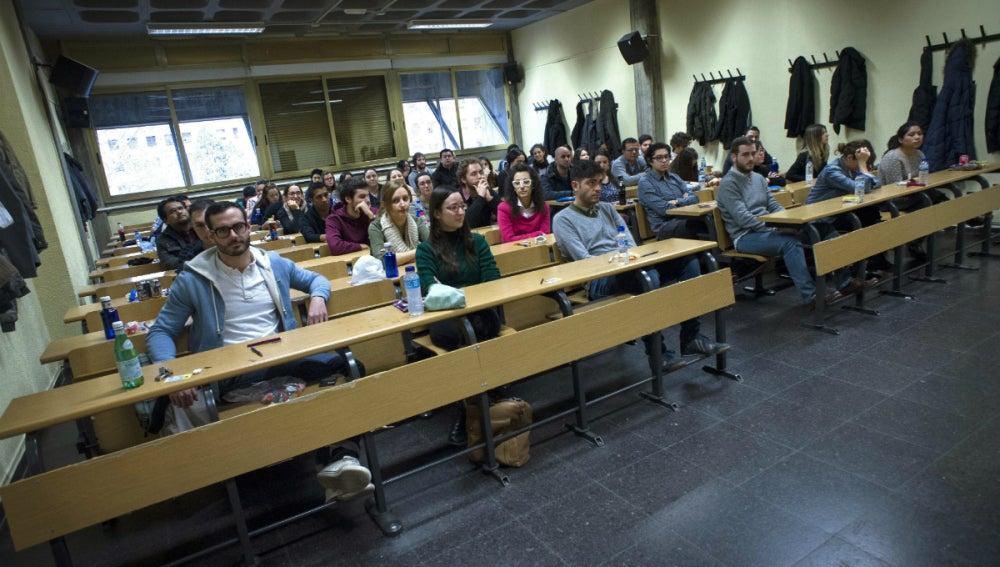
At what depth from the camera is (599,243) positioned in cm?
356

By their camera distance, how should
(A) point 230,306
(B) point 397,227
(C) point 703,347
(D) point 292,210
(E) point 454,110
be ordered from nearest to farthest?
(A) point 230,306 → (C) point 703,347 → (B) point 397,227 → (D) point 292,210 → (E) point 454,110

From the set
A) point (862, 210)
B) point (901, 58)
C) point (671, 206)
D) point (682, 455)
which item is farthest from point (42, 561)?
point (901, 58)

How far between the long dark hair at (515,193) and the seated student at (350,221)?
109 centimetres

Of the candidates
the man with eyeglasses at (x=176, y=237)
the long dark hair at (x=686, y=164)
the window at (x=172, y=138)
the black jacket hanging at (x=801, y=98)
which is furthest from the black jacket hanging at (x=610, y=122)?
the man with eyeglasses at (x=176, y=237)

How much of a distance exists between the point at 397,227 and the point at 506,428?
1867mm

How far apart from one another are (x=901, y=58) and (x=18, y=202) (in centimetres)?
772

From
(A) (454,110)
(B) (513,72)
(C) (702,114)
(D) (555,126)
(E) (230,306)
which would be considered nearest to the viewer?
(E) (230,306)

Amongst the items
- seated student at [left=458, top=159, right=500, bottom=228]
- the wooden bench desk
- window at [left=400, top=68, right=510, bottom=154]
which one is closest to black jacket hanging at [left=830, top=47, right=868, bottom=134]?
seated student at [left=458, top=159, right=500, bottom=228]

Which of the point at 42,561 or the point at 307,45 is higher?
the point at 307,45

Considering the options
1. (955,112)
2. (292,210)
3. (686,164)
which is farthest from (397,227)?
(955,112)

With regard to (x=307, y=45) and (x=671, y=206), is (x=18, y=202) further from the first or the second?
(x=307, y=45)

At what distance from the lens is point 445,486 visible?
2.52 m

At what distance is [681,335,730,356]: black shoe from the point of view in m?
3.20

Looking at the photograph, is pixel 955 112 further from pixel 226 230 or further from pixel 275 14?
pixel 275 14
